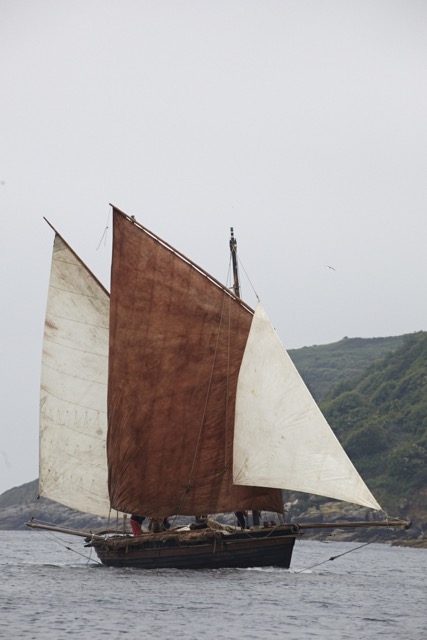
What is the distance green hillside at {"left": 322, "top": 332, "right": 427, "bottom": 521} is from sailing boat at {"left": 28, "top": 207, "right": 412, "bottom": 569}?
276 ft

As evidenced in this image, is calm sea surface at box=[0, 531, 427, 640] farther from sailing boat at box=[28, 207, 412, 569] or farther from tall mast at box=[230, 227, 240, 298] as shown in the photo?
tall mast at box=[230, 227, 240, 298]

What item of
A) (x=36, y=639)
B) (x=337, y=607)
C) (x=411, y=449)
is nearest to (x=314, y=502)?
(x=411, y=449)

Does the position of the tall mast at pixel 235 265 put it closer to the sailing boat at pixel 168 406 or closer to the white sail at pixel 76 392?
the sailing boat at pixel 168 406

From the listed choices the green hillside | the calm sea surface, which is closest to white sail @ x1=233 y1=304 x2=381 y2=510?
the calm sea surface

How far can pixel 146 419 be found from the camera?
181 feet

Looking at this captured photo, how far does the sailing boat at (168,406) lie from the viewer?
51.4 m

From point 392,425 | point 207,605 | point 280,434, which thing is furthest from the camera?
point 392,425

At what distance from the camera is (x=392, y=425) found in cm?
15962

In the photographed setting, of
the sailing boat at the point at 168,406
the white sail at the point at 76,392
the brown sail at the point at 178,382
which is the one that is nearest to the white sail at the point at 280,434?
the sailing boat at the point at 168,406

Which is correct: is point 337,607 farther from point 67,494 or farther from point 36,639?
point 67,494

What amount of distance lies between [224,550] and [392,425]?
362ft

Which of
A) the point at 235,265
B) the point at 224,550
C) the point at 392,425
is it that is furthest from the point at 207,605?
the point at 392,425

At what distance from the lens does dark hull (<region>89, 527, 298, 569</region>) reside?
5241cm

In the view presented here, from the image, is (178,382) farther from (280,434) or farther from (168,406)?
(280,434)
